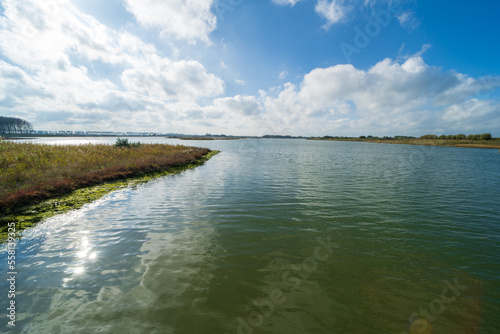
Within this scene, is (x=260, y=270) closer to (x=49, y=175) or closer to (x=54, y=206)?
(x=54, y=206)

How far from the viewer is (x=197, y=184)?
20.5 m

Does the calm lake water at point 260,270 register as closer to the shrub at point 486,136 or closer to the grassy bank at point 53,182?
the grassy bank at point 53,182

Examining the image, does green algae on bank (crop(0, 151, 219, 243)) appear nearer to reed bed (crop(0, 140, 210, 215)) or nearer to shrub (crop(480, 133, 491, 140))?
reed bed (crop(0, 140, 210, 215))

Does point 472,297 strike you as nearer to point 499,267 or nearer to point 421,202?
point 499,267

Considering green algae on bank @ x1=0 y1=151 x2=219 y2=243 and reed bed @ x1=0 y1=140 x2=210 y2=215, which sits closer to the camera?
green algae on bank @ x1=0 y1=151 x2=219 y2=243

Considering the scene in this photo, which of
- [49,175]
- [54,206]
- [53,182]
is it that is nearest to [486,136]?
[54,206]

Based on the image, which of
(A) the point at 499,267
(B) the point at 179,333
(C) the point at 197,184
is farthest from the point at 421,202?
(C) the point at 197,184

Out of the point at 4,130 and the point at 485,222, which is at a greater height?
the point at 4,130

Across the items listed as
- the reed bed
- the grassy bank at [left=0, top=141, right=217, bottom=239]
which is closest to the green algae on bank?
the grassy bank at [left=0, top=141, right=217, bottom=239]

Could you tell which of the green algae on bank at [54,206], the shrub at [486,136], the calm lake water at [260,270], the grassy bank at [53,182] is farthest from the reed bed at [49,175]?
the shrub at [486,136]

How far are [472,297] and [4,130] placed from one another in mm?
270703

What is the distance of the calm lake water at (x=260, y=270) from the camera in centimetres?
500

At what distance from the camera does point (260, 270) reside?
274 inches

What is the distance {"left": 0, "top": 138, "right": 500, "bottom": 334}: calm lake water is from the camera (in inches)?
197
